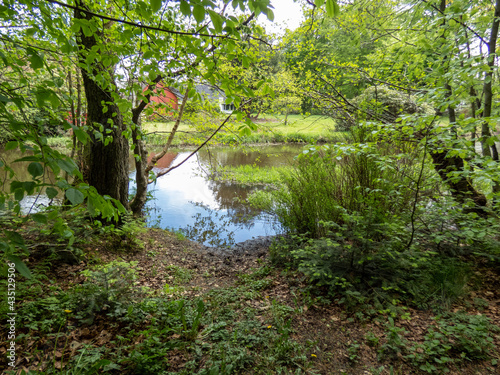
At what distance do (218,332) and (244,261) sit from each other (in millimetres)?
2716

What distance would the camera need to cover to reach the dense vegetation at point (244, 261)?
1787 mm

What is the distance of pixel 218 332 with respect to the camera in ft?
8.25

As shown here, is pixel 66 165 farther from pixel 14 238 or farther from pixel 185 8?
pixel 185 8

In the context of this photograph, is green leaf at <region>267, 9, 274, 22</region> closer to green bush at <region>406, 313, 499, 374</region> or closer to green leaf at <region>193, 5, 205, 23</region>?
green leaf at <region>193, 5, 205, 23</region>

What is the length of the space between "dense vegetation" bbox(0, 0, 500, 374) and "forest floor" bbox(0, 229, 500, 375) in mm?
Result: 17

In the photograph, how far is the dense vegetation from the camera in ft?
5.86

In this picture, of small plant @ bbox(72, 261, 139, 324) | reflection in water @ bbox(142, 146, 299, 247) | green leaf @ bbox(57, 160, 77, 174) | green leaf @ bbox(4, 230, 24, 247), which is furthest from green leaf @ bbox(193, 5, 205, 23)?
reflection in water @ bbox(142, 146, 299, 247)

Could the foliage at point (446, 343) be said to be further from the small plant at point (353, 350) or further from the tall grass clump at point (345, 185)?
the tall grass clump at point (345, 185)

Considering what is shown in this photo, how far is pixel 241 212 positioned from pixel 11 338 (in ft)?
22.1

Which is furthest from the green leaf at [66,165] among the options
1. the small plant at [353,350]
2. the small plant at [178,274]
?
the small plant at [178,274]

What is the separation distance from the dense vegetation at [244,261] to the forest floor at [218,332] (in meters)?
0.02

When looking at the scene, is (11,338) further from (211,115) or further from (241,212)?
(241,212)

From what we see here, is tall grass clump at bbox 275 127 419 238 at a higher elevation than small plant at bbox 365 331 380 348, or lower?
higher

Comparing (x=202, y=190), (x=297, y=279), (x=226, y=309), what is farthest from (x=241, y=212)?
(x=226, y=309)
